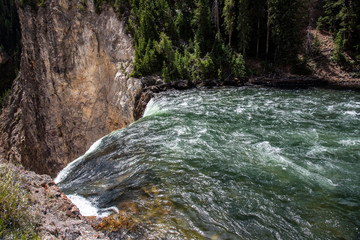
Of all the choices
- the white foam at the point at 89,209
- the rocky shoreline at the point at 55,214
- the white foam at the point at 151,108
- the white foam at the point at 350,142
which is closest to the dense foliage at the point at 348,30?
the white foam at the point at 350,142

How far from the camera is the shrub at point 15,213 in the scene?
116 inches

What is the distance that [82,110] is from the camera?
27828mm

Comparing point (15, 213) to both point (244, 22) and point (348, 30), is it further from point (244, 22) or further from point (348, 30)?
point (348, 30)

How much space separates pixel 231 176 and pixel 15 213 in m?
4.95

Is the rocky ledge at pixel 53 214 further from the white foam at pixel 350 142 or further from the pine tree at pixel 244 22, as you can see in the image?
the pine tree at pixel 244 22

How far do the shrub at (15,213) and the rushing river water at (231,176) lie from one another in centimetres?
177

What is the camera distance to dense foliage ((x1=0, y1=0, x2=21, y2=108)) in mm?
A: 55719

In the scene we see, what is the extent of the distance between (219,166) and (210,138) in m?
2.36

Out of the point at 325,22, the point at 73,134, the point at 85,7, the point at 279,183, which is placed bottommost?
the point at 73,134

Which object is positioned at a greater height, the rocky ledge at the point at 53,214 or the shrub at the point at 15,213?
the shrub at the point at 15,213

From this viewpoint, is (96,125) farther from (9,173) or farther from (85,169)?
(9,173)

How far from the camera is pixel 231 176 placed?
645cm

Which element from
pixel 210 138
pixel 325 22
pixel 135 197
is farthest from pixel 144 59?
pixel 325 22

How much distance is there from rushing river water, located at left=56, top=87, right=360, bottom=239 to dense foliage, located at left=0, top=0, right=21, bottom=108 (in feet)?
182
